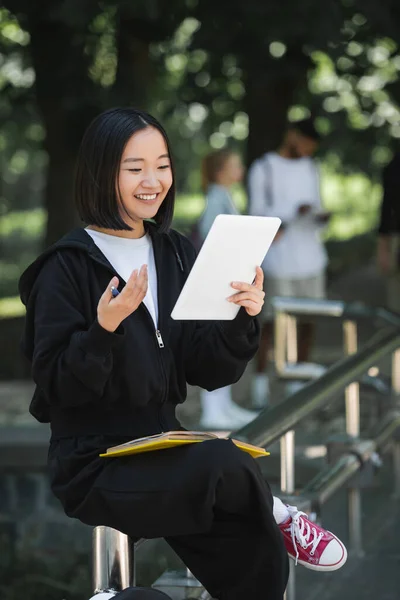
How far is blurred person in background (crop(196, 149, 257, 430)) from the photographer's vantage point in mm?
7211

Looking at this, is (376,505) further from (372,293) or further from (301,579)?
(372,293)

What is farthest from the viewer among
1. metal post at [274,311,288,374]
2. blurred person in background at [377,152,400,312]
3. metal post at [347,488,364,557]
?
blurred person in background at [377,152,400,312]

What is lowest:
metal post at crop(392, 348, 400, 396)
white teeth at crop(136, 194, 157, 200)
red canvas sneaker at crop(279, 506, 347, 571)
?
metal post at crop(392, 348, 400, 396)

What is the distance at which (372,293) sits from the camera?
1664 cm

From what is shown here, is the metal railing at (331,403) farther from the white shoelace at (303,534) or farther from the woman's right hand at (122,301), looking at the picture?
the woman's right hand at (122,301)

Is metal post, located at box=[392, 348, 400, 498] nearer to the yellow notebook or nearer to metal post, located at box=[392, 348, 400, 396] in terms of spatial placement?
metal post, located at box=[392, 348, 400, 396]

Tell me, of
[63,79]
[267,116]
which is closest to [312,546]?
[63,79]

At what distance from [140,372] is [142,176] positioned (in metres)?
0.48

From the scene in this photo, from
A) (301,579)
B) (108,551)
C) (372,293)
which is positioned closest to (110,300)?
(108,551)

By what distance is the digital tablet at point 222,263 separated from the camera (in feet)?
9.23

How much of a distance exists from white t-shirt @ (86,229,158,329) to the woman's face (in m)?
0.06

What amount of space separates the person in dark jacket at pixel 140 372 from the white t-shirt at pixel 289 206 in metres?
4.27

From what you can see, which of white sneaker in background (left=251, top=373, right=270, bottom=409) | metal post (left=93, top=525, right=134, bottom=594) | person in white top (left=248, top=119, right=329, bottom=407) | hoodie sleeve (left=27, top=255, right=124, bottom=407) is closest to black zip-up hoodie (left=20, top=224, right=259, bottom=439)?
hoodie sleeve (left=27, top=255, right=124, bottom=407)

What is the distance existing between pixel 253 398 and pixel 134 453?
530 centimetres
